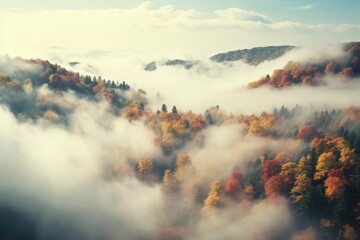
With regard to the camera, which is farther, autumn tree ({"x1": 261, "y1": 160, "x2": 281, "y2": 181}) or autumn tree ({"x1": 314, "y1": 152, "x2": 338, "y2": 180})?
autumn tree ({"x1": 261, "y1": 160, "x2": 281, "y2": 181})

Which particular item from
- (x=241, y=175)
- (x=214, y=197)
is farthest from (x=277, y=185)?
(x=214, y=197)

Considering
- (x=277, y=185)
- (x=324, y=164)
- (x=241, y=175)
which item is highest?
(x=324, y=164)

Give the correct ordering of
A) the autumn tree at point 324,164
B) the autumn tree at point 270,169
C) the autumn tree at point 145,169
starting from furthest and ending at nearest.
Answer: the autumn tree at point 145,169 < the autumn tree at point 270,169 < the autumn tree at point 324,164

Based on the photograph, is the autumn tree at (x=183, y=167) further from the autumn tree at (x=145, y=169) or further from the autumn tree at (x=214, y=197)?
the autumn tree at (x=214, y=197)

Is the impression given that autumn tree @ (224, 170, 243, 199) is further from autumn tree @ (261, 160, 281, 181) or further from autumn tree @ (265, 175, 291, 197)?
autumn tree @ (265, 175, 291, 197)

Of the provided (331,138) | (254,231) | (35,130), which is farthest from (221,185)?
(35,130)

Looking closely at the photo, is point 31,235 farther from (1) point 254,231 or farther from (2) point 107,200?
(1) point 254,231

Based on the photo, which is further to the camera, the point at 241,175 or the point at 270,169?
the point at 241,175

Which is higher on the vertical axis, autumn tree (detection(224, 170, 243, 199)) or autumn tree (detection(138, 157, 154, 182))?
autumn tree (detection(224, 170, 243, 199))

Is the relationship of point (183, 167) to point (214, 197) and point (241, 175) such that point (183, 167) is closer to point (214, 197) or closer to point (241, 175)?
point (241, 175)

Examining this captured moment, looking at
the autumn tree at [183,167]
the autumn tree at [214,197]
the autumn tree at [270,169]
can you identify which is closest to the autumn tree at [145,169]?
the autumn tree at [183,167]

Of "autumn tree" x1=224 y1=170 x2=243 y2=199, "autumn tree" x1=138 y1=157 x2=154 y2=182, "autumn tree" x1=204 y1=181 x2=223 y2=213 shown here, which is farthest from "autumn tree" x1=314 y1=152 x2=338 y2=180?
"autumn tree" x1=138 y1=157 x2=154 y2=182
